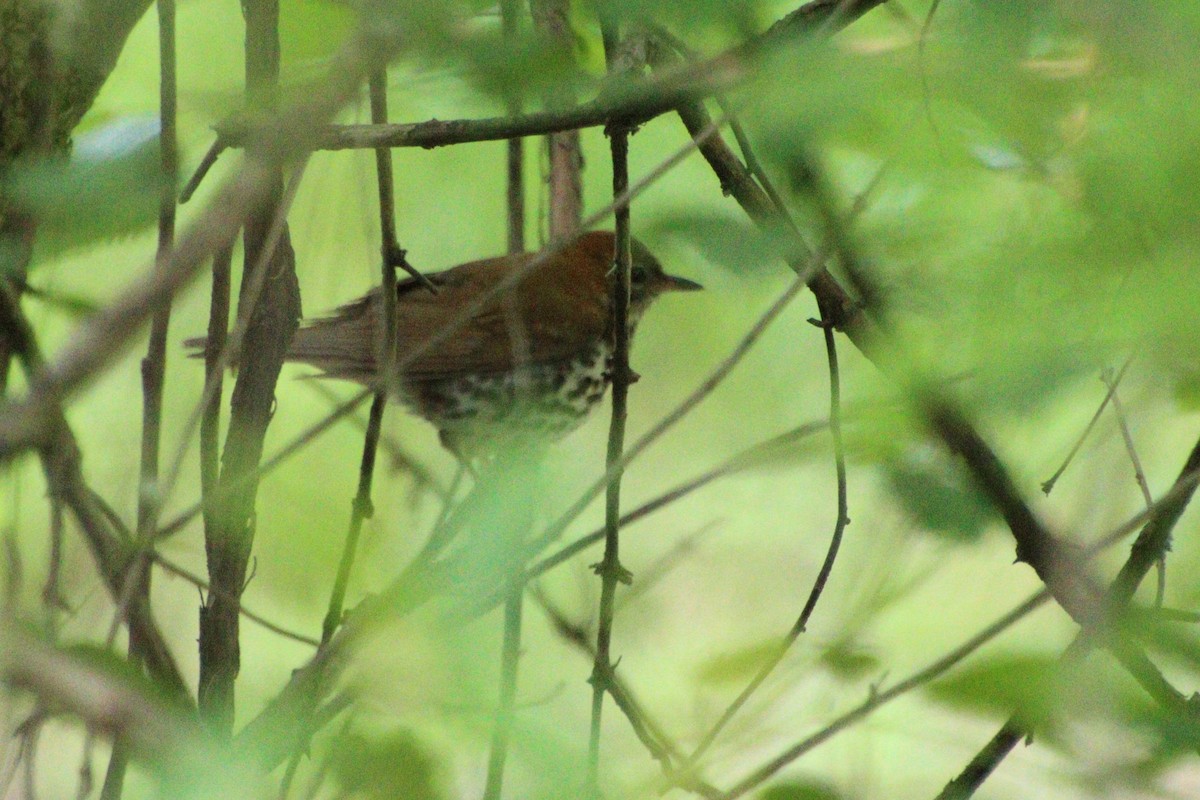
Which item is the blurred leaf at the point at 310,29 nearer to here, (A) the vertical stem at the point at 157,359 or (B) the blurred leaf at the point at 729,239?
(A) the vertical stem at the point at 157,359

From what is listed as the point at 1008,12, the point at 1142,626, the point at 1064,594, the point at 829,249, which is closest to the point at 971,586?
the point at 1064,594

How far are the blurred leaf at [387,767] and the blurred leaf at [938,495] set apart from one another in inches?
24.3

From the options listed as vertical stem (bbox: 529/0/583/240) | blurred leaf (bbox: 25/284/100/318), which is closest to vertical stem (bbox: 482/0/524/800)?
blurred leaf (bbox: 25/284/100/318)

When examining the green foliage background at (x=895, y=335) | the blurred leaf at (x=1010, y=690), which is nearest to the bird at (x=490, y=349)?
the green foliage background at (x=895, y=335)

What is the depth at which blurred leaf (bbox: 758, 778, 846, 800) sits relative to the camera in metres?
1.35

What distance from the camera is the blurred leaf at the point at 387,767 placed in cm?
144

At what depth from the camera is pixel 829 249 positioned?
4.85ft

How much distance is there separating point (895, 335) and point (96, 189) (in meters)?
0.90

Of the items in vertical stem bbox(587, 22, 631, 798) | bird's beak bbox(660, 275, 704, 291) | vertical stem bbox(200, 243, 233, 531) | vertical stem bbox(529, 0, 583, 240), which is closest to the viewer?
vertical stem bbox(587, 22, 631, 798)

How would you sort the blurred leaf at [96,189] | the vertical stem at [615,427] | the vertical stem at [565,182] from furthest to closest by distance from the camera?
1. the vertical stem at [565,182]
2. the vertical stem at [615,427]
3. the blurred leaf at [96,189]

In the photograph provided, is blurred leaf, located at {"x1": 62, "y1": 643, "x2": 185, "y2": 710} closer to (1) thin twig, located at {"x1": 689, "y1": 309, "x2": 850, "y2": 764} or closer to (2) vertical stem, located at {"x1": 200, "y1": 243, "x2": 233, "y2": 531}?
(1) thin twig, located at {"x1": 689, "y1": 309, "x2": 850, "y2": 764}

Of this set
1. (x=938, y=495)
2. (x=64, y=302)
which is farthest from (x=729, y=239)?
(x=64, y=302)

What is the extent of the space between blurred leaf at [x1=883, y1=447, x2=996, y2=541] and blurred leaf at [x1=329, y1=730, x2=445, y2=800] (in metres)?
0.62

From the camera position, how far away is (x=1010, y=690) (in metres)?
1.00
